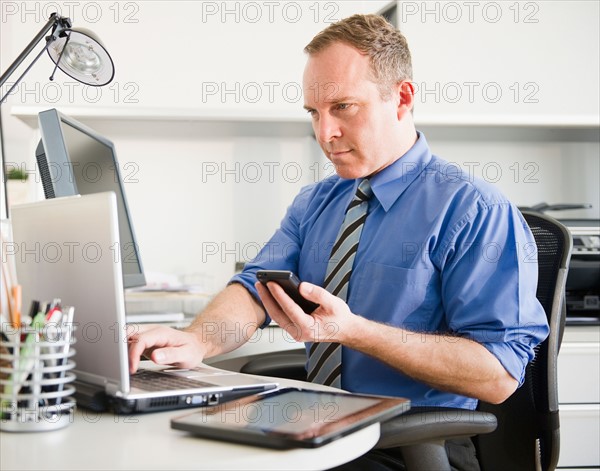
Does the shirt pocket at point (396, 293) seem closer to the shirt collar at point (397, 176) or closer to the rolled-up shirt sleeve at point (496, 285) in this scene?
the rolled-up shirt sleeve at point (496, 285)

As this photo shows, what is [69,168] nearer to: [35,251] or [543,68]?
[35,251]

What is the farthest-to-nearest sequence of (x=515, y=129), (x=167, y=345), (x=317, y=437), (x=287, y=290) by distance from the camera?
(x=515, y=129)
(x=167, y=345)
(x=287, y=290)
(x=317, y=437)

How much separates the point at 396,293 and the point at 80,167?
71 cm

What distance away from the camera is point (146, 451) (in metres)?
0.80

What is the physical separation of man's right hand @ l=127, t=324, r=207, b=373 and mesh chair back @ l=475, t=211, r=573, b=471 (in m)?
Answer: 0.59

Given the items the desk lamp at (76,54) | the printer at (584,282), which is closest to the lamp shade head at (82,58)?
the desk lamp at (76,54)

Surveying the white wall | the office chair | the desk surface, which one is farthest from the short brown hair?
the white wall

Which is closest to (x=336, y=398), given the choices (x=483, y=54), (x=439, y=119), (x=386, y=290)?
(x=386, y=290)

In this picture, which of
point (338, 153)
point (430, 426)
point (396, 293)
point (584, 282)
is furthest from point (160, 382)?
point (584, 282)

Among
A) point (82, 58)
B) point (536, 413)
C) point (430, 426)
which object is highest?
point (82, 58)

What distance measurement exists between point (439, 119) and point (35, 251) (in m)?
2.01

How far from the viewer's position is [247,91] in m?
2.87

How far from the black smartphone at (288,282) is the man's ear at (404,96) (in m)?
0.65

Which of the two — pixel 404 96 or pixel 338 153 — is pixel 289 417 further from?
pixel 404 96
